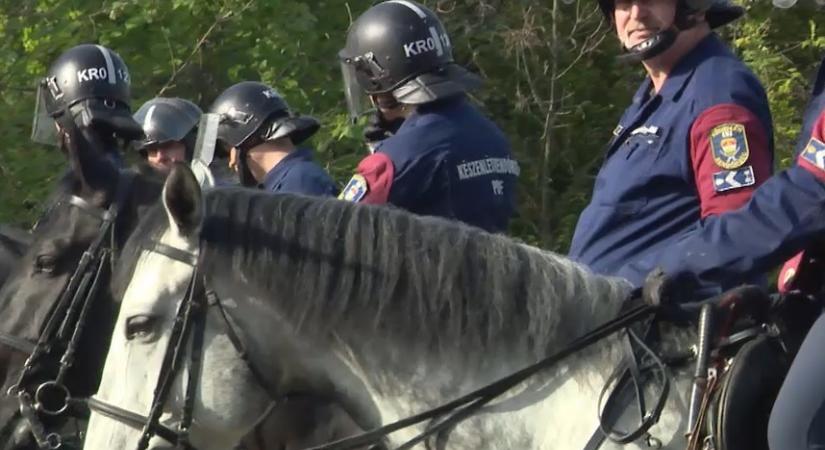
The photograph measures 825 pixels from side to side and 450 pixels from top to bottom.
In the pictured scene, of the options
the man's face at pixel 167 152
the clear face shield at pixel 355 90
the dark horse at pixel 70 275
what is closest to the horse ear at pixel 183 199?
the dark horse at pixel 70 275

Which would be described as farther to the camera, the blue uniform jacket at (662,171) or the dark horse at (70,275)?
the dark horse at (70,275)

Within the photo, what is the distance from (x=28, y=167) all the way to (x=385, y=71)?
17.7 ft

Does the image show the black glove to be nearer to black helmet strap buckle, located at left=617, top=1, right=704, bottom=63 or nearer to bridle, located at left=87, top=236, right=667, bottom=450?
black helmet strap buckle, located at left=617, top=1, right=704, bottom=63

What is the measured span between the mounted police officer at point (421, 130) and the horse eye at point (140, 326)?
1.80 metres

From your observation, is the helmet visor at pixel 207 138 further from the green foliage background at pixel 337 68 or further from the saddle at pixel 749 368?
the saddle at pixel 749 368

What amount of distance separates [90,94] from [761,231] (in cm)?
404

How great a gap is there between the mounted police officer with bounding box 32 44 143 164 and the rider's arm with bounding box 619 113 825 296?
11.1ft

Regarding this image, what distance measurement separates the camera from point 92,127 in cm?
714

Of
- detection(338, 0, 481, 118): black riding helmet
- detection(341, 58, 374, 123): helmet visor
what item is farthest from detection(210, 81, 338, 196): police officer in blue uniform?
detection(338, 0, 481, 118): black riding helmet

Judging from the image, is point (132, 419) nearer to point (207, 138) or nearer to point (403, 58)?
point (403, 58)

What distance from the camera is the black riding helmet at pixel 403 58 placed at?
21.0ft

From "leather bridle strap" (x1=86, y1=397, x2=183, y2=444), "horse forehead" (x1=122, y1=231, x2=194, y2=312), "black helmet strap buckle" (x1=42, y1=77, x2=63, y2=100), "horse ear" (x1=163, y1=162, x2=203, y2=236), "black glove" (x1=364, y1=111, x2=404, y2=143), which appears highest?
"horse ear" (x1=163, y1=162, x2=203, y2=236)

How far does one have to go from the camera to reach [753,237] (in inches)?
159

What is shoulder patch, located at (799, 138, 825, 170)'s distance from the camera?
3.94 metres
